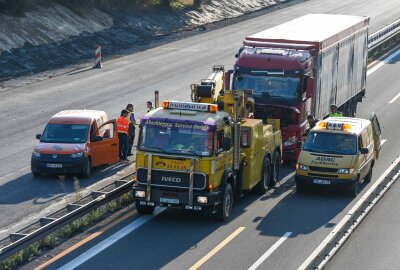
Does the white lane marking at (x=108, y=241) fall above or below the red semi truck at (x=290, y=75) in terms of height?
below

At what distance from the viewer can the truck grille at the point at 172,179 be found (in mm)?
22484

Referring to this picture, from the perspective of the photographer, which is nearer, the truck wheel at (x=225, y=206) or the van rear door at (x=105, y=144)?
the truck wheel at (x=225, y=206)

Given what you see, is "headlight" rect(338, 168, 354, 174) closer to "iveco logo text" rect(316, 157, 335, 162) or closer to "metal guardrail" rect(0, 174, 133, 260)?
"iveco logo text" rect(316, 157, 335, 162)

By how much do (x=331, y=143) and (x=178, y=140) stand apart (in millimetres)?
5637

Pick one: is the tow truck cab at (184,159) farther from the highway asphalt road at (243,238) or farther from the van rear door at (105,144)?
the van rear door at (105,144)

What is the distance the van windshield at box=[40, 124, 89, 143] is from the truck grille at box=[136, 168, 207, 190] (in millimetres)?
6011

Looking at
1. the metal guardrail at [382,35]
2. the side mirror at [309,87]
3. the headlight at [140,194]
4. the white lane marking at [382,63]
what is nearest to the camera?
the headlight at [140,194]

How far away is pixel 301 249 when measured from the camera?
21.0m

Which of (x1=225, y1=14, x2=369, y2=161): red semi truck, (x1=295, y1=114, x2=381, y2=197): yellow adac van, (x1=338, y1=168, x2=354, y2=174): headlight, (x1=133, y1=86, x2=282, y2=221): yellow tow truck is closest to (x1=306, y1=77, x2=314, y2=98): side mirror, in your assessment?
(x1=225, y1=14, x2=369, y2=161): red semi truck

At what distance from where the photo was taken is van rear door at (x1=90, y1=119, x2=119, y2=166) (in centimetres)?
2853

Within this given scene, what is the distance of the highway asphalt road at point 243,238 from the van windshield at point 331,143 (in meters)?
1.17

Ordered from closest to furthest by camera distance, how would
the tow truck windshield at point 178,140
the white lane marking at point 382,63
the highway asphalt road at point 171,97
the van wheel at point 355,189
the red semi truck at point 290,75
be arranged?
the highway asphalt road at point 171,97
the tow truck windshield at point 178,140
the van wheel at point 355,189
the red semi truck at point 290,75
the white lane marking at point 382,63

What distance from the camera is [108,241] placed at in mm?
21562

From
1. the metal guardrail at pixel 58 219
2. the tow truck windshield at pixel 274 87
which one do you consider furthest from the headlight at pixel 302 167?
the metal guardrail at pixel 58 219
